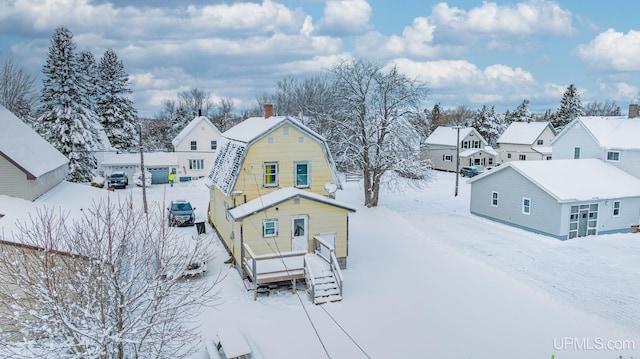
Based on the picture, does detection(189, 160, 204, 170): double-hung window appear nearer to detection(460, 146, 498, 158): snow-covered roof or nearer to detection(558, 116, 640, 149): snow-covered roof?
detection(460, 146, 498, 158): snow-covered roof

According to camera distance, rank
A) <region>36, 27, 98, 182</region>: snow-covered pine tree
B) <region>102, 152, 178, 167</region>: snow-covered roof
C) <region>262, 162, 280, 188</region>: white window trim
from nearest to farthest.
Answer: <region>262, 162, 280, 188</region>: white window trim
<region>36, 27, 98, 182</region>: snow-covered pine tree
<region>102, 152, 178, 167</region>: snow-covered roof

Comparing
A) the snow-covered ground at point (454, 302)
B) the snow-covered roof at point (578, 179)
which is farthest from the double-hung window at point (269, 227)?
the snow-covered roof at point (578, 179)

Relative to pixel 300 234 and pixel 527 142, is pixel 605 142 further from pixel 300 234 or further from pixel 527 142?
pixel 527 142

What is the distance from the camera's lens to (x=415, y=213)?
33.0m

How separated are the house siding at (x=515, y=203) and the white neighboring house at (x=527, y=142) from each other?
2941 cm

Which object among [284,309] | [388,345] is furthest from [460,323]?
[284,309]

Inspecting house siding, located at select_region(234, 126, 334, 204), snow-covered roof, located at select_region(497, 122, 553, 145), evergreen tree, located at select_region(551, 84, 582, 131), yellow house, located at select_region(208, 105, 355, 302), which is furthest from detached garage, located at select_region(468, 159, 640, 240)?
evergreen tree, located at select_region(551, 84, 582, 131)

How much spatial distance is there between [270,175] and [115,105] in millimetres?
41503

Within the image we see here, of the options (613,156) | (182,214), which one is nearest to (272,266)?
(182,214)

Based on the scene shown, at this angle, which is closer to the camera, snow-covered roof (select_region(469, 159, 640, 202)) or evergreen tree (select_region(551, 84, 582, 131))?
snow-covered roof (select_region(469, 159, 640, 202))

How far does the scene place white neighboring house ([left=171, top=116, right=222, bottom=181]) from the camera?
154 feet

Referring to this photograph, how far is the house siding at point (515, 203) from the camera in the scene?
26500mm

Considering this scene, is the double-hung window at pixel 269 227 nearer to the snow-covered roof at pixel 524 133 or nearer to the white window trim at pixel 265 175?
the white window trim at pixel 265 175

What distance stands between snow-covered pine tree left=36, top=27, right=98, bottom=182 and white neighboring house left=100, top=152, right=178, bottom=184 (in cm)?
466
